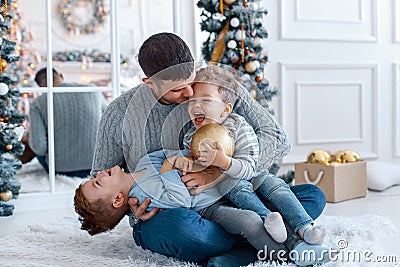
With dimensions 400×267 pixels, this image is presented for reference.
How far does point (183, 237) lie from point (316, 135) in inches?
90.1

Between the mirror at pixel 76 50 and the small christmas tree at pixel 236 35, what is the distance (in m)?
0.54

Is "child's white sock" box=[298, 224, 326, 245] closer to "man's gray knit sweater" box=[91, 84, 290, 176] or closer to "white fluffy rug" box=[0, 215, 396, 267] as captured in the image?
"white fluffy rug" box=[0, 215, 396, 267]

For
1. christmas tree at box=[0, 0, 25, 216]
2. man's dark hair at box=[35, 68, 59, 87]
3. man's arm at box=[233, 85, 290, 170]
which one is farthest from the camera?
man's dark hair at box=[35, 68, 59, 87]

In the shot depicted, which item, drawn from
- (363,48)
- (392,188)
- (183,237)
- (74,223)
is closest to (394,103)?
(363,48)

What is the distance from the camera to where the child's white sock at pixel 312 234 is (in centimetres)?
173

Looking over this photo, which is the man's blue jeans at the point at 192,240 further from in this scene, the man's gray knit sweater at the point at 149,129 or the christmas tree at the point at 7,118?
the christmas tree at the point at 7,118

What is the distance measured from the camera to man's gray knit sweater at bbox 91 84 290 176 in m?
1.93

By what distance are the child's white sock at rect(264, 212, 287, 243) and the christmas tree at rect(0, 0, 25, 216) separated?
1520 millimetres

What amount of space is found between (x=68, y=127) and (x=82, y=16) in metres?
0.70

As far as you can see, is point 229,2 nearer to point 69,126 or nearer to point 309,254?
point 69,126

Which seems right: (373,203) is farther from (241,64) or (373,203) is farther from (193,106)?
(193,106)

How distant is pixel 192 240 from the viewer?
69.9 inches

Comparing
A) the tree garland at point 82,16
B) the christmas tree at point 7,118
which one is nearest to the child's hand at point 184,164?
the christmas tree at point 7,118

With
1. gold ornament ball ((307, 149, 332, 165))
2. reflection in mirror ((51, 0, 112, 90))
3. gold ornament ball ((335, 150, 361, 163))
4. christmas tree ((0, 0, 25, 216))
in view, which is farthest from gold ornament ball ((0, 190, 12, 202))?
gold ornament ball ((335, 150, 361, 163))
